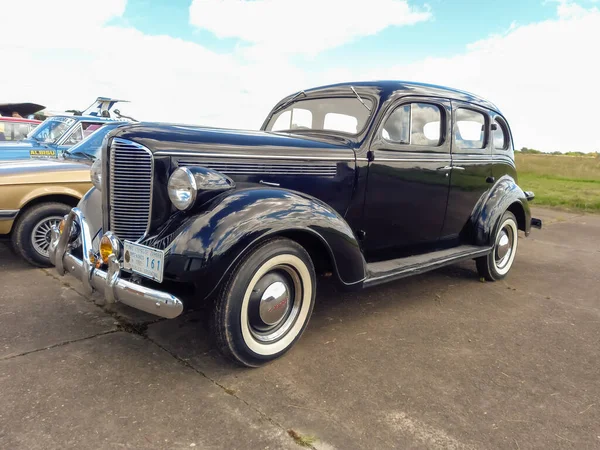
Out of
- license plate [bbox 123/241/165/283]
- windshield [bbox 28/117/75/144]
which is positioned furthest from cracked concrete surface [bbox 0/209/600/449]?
windshield [bbox 28/117/75/144]

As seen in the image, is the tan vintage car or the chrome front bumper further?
the tan vintage car

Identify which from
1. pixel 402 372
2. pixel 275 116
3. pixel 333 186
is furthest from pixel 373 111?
pixel 402 372

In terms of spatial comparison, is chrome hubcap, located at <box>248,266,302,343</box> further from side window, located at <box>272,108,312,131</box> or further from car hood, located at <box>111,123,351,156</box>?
side window, located at <box>272,108,312,131</box>

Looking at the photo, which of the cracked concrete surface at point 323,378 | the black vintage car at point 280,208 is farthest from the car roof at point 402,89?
the cracked concrete surface at point 323,378

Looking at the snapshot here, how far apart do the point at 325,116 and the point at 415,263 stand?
1.50 metres

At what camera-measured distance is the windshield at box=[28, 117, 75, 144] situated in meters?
7.39

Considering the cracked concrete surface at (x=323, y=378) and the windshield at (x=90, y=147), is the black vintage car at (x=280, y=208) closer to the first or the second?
the cracked concrete surface at (x=323, y=378)

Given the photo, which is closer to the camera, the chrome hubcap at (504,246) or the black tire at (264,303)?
the black tire at (264,303)

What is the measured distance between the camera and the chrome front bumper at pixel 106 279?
242 cm

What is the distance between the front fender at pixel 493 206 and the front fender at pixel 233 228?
2.25m

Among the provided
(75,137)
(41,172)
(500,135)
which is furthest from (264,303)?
(75,137)

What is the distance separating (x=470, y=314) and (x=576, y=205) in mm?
9444

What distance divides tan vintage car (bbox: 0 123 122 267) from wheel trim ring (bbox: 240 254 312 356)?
299 cm

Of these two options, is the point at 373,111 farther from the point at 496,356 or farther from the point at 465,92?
the point at 496,356
